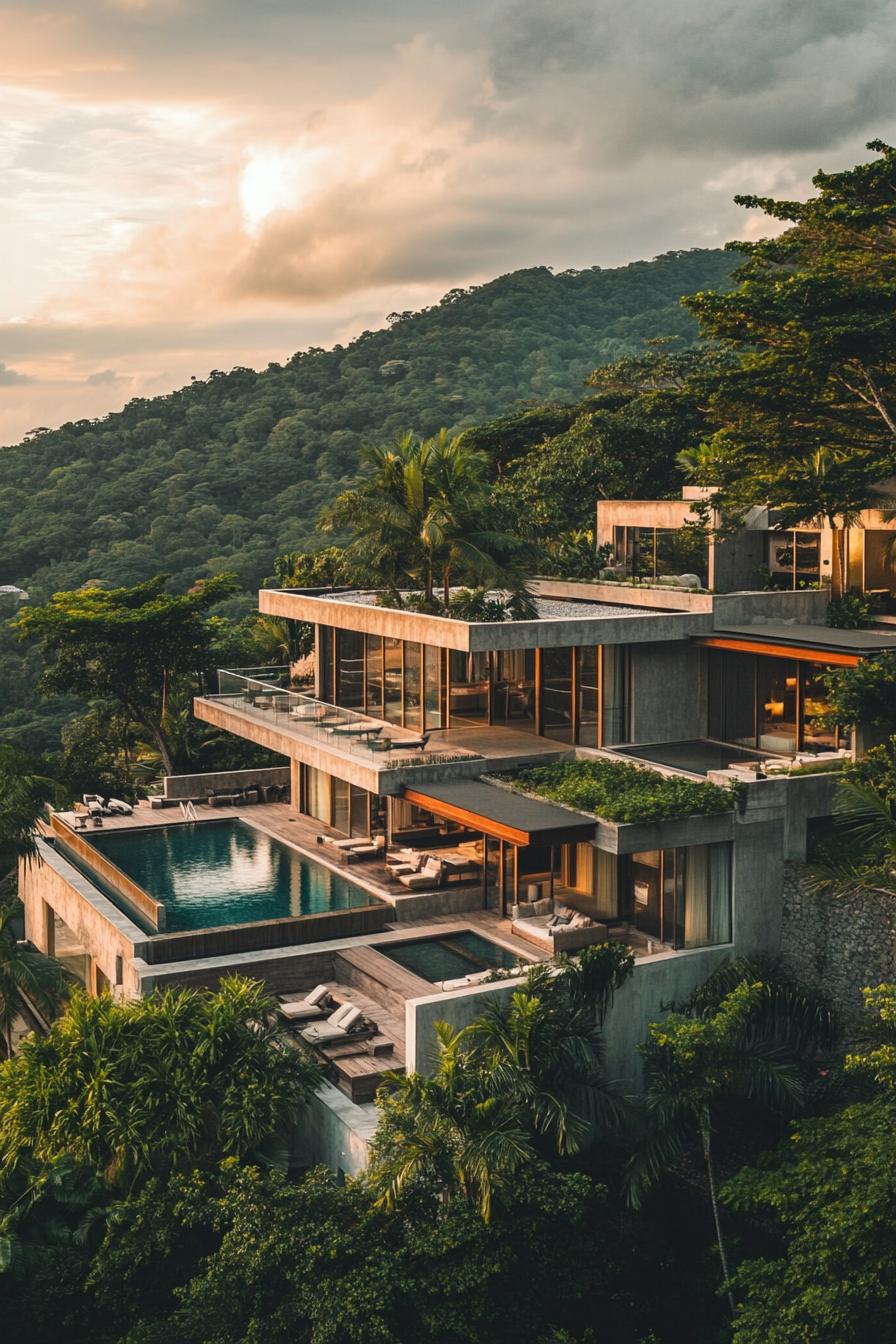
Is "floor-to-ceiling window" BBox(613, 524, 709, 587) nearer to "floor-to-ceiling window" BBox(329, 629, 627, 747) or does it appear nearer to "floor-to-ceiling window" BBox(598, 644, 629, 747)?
"floor-to-ceiling window" BBox(598, 644, 629, 747)

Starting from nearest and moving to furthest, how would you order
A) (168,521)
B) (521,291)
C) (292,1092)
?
1. (292,1092)
2. (168,521)
3. (521,291)

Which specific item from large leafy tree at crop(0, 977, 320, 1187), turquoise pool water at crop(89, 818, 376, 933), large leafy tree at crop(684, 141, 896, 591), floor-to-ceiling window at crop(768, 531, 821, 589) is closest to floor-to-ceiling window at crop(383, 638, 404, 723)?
turquoise pool water at crop(89, 818, 376, 933)

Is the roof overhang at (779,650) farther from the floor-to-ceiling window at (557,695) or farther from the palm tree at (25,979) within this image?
the palm tree at (25,979)

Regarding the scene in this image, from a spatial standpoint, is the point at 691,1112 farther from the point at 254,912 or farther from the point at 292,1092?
the point at 254,912

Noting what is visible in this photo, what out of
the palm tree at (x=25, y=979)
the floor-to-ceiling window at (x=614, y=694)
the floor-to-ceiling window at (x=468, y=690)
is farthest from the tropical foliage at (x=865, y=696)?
the palm tree at (x=25, y=979)

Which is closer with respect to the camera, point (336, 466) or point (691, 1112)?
point (691, 1112)

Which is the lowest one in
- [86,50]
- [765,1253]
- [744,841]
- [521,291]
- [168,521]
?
[765,1253]

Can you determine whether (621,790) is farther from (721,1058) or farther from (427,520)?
(427,520)

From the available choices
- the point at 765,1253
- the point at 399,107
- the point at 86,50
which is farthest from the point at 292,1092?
the point at 399,107
